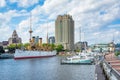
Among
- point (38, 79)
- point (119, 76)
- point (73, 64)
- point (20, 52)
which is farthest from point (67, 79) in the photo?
point (20, 52)

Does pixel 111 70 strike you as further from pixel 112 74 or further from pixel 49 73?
pixel 49 73

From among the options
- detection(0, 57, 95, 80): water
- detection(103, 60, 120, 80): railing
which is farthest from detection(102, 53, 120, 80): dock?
detection(0, 57, 95, 80): water

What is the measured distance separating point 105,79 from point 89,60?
5103 centimetres

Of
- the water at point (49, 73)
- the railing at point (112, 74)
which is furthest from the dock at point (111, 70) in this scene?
the water at point (49, 73)

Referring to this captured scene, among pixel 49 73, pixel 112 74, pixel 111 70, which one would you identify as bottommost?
pixel 49 73

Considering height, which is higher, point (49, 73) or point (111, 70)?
point (111, 70)

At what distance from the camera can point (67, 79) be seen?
4988cm

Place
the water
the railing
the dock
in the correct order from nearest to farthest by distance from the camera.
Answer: the railing < the dock < the water

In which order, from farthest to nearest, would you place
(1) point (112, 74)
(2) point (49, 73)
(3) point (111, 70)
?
(2) point (49, 73), (3) point (111, 70), (1) point (112, 74)

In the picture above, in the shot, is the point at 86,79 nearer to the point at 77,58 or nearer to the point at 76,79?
the point at 76,79

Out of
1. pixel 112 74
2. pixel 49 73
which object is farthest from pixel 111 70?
pixel 49 73

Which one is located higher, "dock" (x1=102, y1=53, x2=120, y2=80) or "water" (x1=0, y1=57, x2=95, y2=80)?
"dock" (x1=102, y1=53, x2=120, y2=80)

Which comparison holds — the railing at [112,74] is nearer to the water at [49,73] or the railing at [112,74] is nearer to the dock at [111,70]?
the dock at [111,70]

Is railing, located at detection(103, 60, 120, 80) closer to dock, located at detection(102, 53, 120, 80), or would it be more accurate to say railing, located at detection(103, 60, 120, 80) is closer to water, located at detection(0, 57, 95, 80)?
dock, located at detection(102, 53, 120, 80)
